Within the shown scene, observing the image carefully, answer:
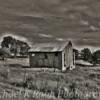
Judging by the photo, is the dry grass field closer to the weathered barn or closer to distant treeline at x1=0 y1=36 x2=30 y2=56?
the weathered barn

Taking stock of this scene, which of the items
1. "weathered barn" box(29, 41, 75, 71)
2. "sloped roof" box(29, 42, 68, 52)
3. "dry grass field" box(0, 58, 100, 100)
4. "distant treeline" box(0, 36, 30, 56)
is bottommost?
"dry grass field" box(0, 58, 100, 100)

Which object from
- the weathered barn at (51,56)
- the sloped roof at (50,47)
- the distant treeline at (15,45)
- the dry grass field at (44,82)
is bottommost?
the dry grass field at (44,82)

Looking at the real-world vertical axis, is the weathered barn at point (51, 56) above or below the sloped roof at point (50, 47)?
below

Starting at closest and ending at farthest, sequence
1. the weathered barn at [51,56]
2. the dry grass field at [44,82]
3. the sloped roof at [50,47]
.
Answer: the dry grass field at [44,82] < the weathered barn at [51,56] < the sloped roof at [50,47]

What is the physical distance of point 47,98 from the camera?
10164mm

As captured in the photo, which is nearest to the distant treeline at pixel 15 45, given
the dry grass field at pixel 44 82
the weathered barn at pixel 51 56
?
the weathered barn at pixel 51 56

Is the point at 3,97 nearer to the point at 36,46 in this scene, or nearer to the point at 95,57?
the point at 36,46

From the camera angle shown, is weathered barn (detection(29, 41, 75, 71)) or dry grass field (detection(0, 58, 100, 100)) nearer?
dry grass field (detection(0, 58, 100, 100))

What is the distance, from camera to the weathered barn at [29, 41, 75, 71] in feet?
99.3

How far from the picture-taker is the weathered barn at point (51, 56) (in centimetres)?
3027

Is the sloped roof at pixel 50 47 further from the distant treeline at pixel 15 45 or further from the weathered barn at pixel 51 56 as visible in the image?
the distant treeline at pixel 15 45

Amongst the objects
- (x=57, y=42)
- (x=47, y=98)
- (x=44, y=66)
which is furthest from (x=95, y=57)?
(x=47, y=98)

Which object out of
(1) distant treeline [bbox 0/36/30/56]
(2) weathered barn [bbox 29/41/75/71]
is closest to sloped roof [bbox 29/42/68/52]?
(2) weathered barn [bbox 29/41/75/71]

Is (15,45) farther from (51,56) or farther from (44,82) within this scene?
(44,82)
